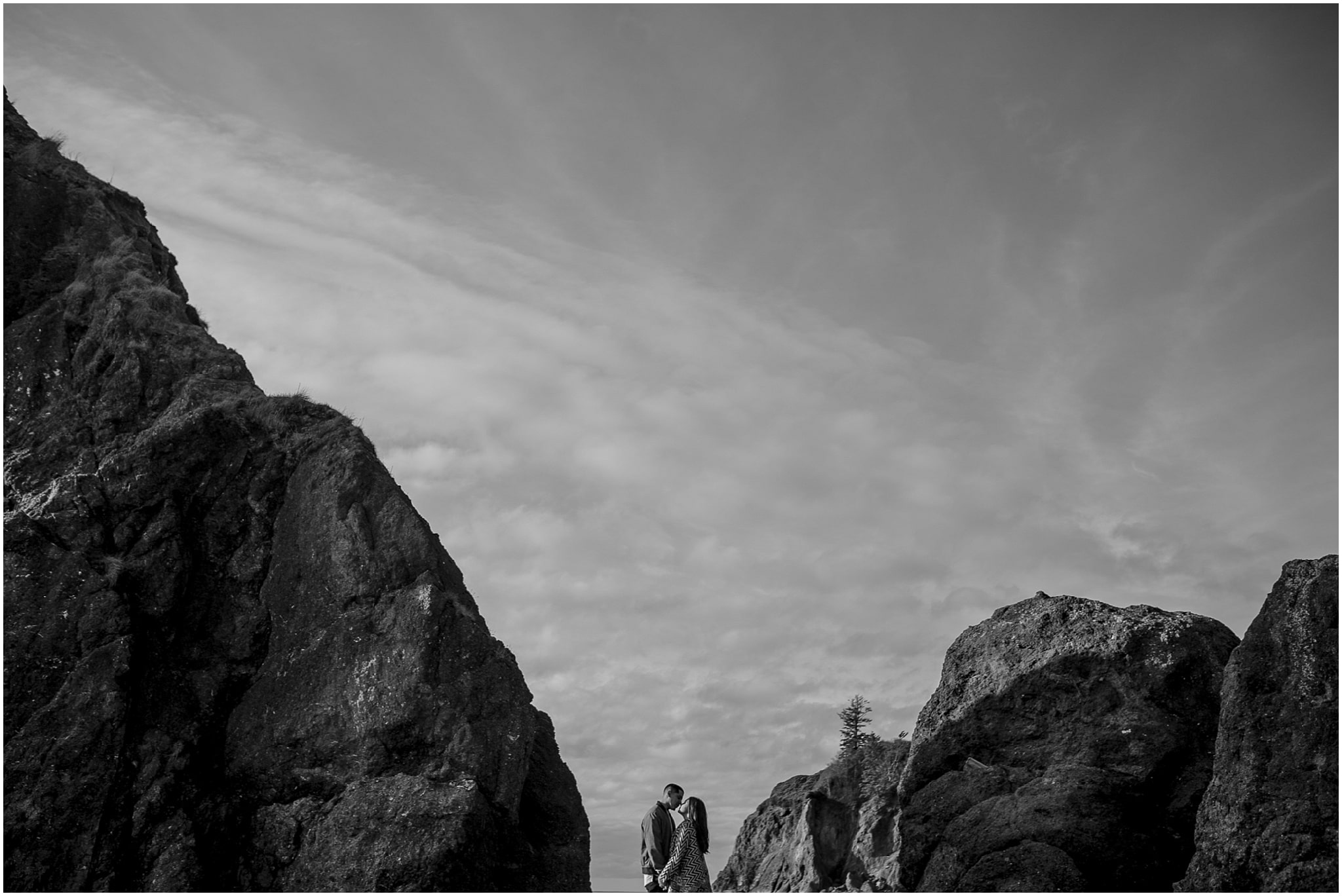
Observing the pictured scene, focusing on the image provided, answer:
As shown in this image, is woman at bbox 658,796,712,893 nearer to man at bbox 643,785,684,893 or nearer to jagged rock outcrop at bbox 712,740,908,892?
man at bbox 643,785,684,893

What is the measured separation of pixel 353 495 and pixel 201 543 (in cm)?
320

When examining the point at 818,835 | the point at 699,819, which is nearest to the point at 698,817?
the point at 699,819

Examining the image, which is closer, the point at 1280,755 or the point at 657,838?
the point at 1280,755

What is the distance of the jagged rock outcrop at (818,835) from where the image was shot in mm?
21844

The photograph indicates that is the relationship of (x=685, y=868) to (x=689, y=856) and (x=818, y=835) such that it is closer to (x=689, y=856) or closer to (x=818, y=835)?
(x=689, y=856)

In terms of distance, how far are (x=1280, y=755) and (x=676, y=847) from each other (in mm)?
9839

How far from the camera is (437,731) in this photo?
19531 mm

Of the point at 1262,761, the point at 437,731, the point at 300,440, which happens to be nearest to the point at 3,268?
the point at 300,440

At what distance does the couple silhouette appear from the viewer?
17.8 meters

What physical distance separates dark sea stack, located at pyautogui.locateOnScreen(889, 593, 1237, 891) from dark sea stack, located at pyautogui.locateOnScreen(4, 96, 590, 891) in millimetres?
7385

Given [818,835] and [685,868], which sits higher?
[818,835]

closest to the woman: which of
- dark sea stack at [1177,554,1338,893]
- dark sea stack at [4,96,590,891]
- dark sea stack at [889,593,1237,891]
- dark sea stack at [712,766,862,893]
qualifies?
dark sea stack at [4,96,590,891]

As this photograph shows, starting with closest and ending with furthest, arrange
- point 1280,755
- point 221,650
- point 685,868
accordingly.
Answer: point 1280,755
point 685,868
point 221,650

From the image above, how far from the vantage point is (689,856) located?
707 inches
